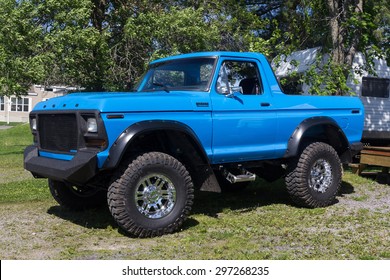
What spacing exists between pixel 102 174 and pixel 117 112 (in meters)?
0.83

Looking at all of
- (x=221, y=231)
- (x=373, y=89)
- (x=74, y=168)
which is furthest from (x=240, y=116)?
(x=373, y=89)

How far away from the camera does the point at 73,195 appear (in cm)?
682

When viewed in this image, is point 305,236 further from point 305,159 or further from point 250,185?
point 250,185

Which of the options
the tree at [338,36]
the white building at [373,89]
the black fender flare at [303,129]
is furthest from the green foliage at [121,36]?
the black fender flare at [303,129]

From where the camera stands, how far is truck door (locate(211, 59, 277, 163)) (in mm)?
6215

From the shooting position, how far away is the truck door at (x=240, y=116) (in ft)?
20.4

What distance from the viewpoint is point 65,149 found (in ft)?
18.8

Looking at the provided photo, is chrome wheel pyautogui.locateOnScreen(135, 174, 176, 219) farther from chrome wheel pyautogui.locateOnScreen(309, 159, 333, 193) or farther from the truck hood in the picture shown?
chrome wheel pyautogui.locateOnScreen(309, 159, 333, 193)

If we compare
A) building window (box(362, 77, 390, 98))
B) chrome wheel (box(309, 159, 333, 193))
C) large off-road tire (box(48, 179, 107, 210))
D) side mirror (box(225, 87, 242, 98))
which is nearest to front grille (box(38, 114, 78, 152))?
large off-road tire (box(48, 179, 107, 210))

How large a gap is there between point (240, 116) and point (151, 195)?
1577 mm

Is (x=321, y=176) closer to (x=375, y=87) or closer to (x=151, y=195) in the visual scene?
(x=151, y=195)

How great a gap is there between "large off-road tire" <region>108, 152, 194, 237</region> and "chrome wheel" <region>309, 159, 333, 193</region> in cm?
221

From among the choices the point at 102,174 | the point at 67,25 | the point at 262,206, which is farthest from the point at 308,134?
the point at 67,25

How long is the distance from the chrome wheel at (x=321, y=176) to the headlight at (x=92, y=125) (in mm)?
3294
